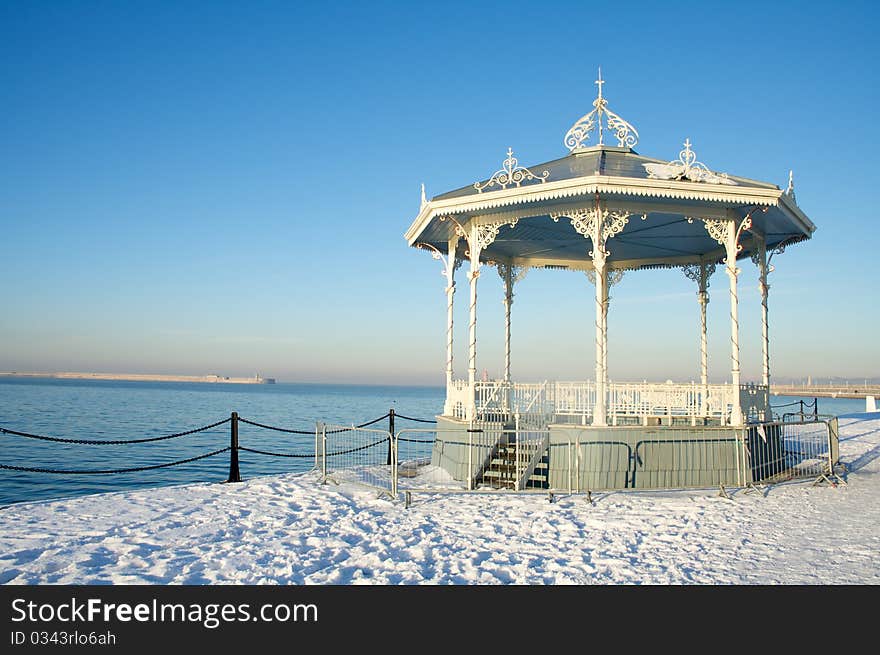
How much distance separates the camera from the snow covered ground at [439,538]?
22.3ft

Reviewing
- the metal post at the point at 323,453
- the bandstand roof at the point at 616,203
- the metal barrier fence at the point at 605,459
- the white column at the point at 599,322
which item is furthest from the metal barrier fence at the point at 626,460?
the bandstand roof at the point at 616,203

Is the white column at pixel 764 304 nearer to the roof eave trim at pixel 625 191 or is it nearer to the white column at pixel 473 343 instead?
the roof eave trim at pixel 625 191

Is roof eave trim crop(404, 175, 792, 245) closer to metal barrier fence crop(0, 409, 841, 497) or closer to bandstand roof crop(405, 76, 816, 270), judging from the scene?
bandstand roof crop(405, 76, 816, 270)

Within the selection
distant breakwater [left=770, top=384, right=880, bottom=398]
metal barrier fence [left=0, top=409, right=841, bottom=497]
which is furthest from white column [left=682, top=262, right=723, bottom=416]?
distant breakwater [left=770, top=384, right=880, bottom=398]

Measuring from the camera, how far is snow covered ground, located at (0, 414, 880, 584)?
22.3 feet

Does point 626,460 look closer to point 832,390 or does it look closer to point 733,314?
point 733,314

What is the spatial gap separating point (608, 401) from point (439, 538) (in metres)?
6.48

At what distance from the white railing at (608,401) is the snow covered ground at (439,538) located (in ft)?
6.68

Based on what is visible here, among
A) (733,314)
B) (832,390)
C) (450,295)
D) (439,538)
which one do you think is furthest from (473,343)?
(832,390)

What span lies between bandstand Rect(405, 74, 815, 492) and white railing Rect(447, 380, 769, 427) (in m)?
0.02
